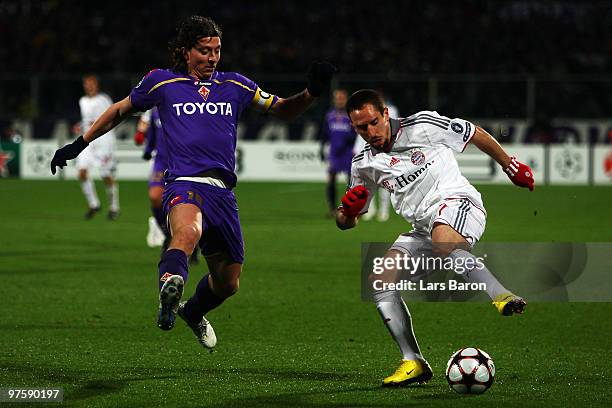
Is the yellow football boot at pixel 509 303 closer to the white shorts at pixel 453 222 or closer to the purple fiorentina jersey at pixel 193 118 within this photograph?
the white shorts at pixel 453 222

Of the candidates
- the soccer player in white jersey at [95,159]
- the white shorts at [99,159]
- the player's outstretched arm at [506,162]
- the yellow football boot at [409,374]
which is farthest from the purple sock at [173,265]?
the white shorts at [99,159]

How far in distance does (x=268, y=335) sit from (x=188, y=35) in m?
2.81

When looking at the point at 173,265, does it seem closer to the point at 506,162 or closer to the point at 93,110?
the point at 506,162

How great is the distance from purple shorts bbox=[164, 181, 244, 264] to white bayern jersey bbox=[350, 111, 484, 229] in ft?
2.55

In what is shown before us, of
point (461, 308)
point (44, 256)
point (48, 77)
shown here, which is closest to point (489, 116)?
point (48, 77)

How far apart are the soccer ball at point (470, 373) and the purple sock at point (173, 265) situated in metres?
1.63

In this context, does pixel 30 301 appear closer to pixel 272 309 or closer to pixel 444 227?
pixel 272 309

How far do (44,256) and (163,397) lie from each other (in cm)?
818

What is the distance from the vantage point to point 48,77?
29.2m

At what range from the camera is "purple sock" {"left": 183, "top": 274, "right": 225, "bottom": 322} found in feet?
23.7

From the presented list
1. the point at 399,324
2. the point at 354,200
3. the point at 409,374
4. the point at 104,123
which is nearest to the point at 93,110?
the point at 104,123

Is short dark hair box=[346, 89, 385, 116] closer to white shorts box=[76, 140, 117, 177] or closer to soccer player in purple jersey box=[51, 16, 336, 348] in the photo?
soccer player in purple jersey box=[51, 16, 336, 348]

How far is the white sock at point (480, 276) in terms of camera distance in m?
5.95

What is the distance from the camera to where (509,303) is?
5.71 metres
